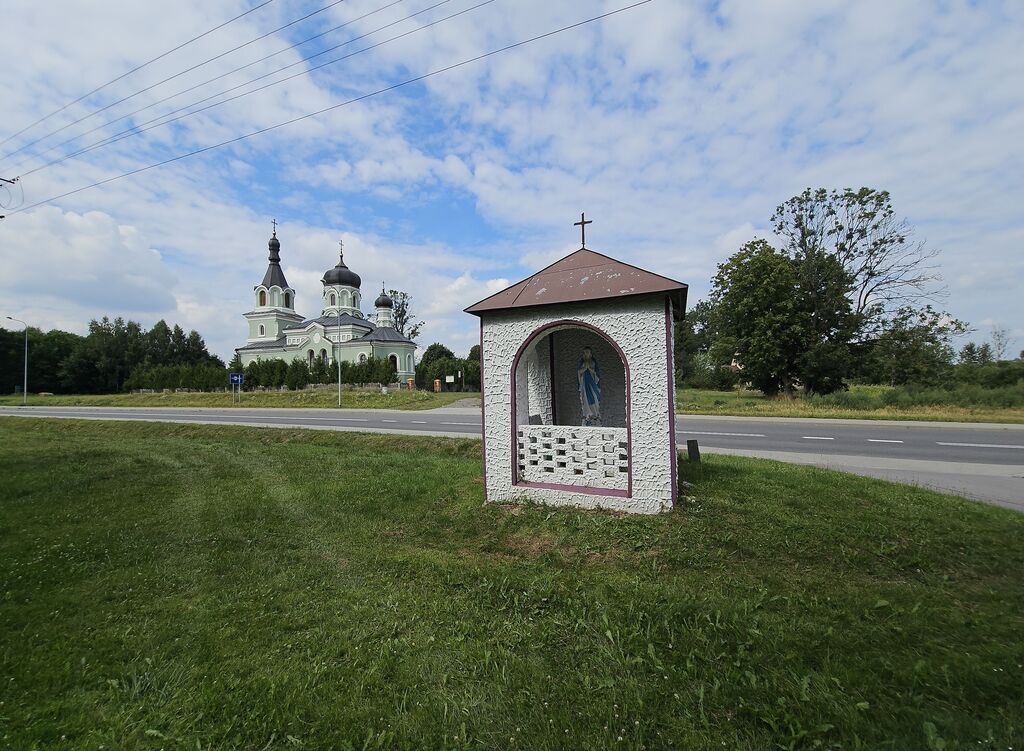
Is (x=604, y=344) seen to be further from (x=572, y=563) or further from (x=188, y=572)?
(x=188, y=572)

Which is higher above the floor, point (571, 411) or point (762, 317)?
point (762, 317)

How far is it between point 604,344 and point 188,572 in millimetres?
6676

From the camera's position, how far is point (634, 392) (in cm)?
621

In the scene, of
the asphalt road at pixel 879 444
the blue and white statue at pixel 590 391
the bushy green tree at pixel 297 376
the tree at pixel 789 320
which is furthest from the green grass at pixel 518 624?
the bushy green tree at pixel 297 376

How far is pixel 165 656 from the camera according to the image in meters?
3.37

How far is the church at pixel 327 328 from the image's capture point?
48.7 meters

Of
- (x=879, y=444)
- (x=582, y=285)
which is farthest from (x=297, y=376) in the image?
(x=879, y=444)

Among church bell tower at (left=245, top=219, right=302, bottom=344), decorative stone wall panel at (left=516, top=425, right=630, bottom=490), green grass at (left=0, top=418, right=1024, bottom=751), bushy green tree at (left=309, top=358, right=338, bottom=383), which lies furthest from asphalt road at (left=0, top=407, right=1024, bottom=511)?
church bell tower at (left=245, top=219, right=302, bottom=344)

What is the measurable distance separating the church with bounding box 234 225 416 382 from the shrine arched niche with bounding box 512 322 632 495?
1565 inches

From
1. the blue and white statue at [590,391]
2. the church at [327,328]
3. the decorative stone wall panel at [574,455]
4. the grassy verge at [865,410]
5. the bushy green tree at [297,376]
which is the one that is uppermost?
the church at [327,328]

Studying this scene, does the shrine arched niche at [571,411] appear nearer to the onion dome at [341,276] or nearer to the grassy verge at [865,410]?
the grassy verge at [865,410]

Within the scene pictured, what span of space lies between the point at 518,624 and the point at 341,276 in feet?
187

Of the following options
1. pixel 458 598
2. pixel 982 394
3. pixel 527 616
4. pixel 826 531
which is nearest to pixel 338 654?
pixel 458 598

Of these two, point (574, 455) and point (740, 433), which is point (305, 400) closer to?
point (740, 433)
